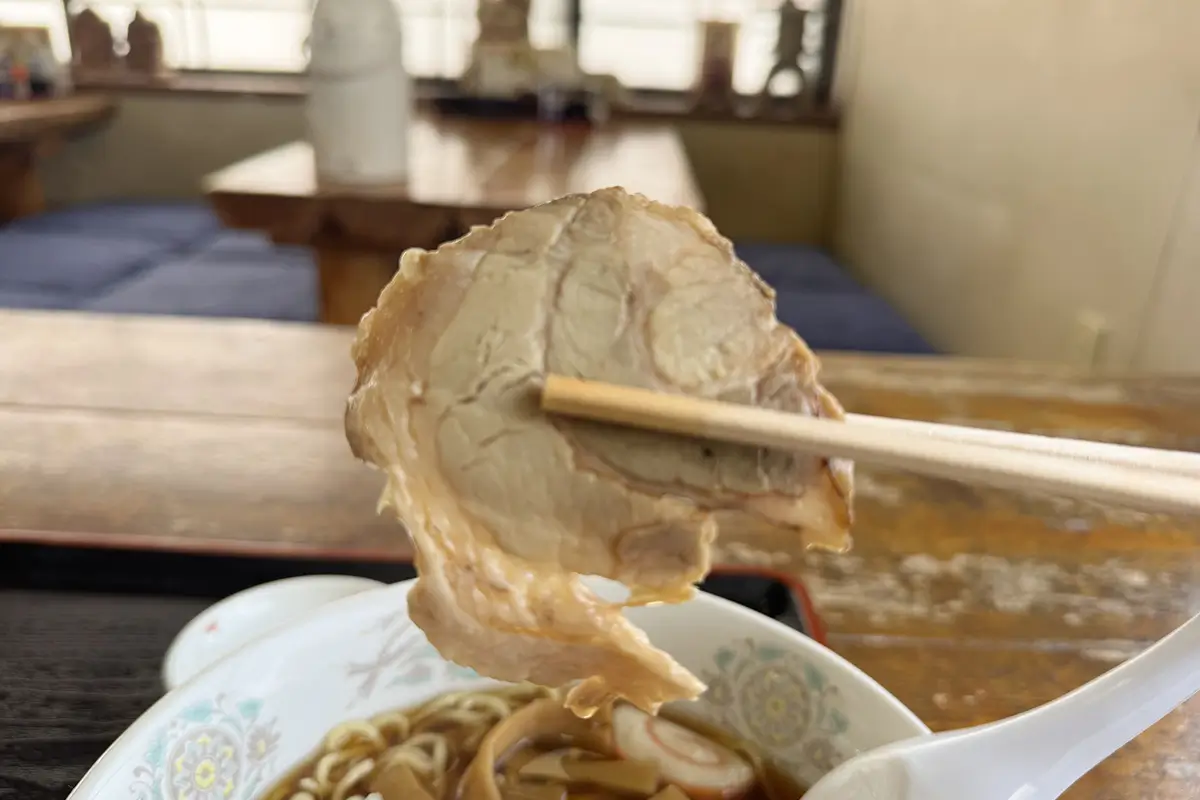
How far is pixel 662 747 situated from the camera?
26.8 inches

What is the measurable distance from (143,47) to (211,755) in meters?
4.08

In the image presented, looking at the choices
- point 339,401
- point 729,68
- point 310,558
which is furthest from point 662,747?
point 729,68

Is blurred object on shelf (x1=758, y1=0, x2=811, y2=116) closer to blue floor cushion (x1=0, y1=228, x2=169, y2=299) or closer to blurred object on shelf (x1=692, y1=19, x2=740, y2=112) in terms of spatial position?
blurred object on shelf (x1=692, y1=19, x2=740, y2=112)

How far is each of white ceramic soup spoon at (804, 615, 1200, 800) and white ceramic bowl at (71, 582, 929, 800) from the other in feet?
0.22

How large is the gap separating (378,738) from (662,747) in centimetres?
21

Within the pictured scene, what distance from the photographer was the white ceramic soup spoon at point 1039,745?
419 millimetres

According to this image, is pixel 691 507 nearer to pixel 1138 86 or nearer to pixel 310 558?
pixel 310 558

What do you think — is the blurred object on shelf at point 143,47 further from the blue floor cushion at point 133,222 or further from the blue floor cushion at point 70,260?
the blue floor cushion at point 70,260

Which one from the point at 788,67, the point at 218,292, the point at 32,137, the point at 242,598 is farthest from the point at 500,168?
the point at 32,137

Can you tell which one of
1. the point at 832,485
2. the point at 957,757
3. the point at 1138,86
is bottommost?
the point at 957,757

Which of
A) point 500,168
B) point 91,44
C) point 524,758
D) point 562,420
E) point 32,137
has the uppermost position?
point 91,44

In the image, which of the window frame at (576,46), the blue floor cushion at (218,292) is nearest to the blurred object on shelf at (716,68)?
the window frame at (576,46)

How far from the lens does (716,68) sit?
12.4ft

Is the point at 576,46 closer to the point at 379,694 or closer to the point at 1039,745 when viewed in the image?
the point at 379,694
